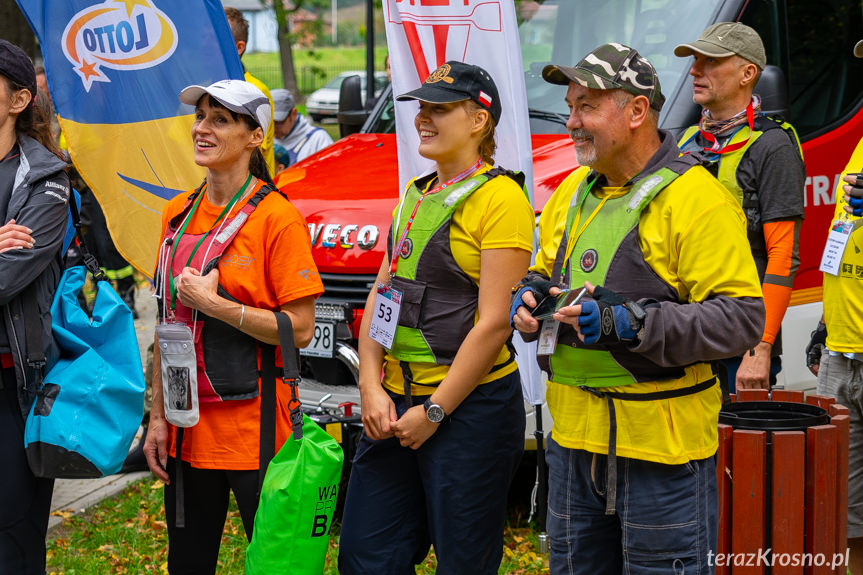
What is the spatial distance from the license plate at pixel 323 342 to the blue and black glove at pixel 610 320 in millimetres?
2516

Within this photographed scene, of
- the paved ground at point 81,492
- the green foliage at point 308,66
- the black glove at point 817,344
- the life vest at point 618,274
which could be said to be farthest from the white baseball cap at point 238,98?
the green foliage at point 308,66

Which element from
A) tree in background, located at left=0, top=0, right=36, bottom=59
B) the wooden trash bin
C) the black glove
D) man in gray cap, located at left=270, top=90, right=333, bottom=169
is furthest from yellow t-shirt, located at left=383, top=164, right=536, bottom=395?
tree in background, located at left=0, top=0, right=36, bottom=59

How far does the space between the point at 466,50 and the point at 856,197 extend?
163cm

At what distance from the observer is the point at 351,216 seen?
524 centimetres

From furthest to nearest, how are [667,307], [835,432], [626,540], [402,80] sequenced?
[402,80] → [835,432] → [626,540] → [667,307]

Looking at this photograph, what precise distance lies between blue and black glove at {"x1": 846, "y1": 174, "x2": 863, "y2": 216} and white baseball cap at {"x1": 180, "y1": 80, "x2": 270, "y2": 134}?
7.22ft

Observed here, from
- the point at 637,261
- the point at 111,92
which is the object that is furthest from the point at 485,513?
the point at 111,92

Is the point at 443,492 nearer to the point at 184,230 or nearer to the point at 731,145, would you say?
the point at 184,230

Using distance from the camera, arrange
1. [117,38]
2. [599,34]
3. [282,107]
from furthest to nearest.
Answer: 1. [282,107]
2. [599,34]
3. [117,38]

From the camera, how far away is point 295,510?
3287mm

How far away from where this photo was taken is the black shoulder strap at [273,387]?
11.3 ft

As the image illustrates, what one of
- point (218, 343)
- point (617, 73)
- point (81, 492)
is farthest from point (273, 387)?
point (81, 492)

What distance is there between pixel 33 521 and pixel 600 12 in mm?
4107

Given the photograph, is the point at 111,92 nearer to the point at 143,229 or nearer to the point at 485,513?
the point at 143,229
